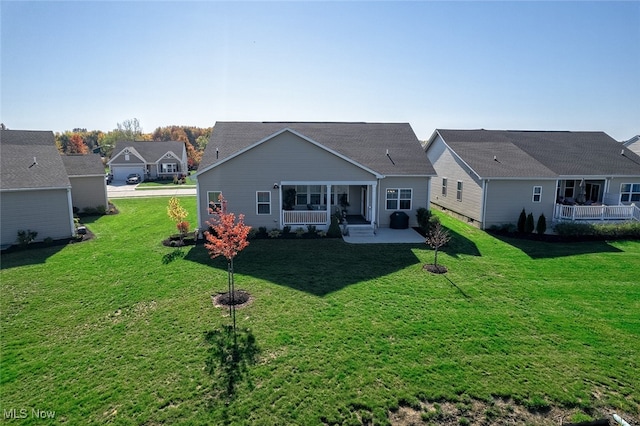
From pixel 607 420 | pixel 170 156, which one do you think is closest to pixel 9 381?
pixel 607 420

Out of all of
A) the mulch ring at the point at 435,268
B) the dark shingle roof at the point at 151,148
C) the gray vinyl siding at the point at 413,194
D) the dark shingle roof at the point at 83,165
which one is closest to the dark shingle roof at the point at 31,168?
the dark shingle roof at the point at 83,165

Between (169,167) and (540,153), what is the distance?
5106 centimetres

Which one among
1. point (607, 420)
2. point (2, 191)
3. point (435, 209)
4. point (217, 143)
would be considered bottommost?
point (607, 420)

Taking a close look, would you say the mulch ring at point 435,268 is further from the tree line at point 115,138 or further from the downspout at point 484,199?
the tree line at point 115,138

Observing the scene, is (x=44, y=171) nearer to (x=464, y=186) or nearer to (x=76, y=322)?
(x=76, y=322)

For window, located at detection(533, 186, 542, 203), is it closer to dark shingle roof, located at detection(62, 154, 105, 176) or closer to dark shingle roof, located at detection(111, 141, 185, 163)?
dark shingle roof, located at detection(62, 154, 105, 176)

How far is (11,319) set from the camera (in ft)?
32.7

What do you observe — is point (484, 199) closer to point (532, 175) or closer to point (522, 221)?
point (522, 221)

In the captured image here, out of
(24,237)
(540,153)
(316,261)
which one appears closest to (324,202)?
(316,261)

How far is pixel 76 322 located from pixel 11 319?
1.99 metres

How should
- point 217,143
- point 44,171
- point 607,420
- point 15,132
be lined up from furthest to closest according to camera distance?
point 15,132, point 217,143, point 44,171, point 607,420

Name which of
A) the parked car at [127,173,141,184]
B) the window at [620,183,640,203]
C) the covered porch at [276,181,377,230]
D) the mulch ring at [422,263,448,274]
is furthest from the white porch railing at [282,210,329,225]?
the parked car at [127,173,141,184]

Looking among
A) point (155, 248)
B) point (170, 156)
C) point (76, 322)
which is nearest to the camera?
point (76, 322)

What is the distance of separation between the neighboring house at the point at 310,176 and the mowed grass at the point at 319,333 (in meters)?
3.88
